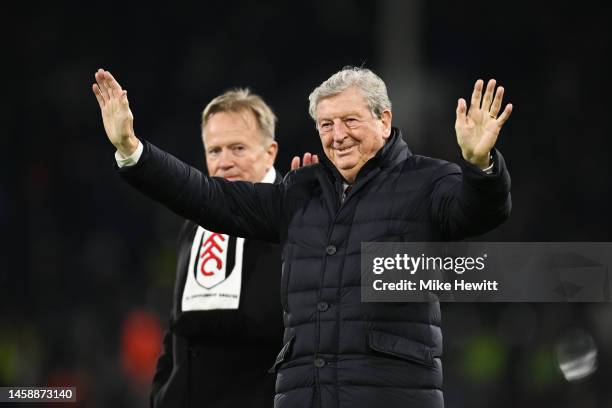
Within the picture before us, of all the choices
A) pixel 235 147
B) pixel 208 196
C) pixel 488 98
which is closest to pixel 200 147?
pixel 235 147

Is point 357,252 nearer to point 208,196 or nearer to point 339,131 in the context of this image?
point 339,131

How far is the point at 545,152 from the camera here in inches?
484

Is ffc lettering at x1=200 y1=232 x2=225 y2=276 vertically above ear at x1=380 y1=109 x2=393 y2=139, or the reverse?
ear at x1=380 y1=109 x2=393 y2=139

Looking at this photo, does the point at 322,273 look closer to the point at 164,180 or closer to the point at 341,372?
the point at 341,372

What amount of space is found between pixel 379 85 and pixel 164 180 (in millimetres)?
726

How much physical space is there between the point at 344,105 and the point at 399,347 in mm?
769

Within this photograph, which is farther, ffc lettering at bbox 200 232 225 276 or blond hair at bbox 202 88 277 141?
blond hair at bbox 202 88 277 141

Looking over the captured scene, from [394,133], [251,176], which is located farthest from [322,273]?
[251,176]

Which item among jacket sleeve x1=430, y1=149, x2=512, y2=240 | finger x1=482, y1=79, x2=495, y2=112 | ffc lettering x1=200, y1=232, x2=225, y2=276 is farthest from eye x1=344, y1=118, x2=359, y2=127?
ffc lettering x1=200, y1=232, x2=225, y2=276

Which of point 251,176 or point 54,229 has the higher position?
point 54,229

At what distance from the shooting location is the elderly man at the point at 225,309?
4230mm

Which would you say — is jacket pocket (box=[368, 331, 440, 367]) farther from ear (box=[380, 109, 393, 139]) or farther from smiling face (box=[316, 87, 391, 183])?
ear (box=[380, 109, 393, 139])

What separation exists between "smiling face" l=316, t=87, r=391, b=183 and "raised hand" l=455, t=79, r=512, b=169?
0.39 m

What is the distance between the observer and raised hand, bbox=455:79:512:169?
3186 millimetres
